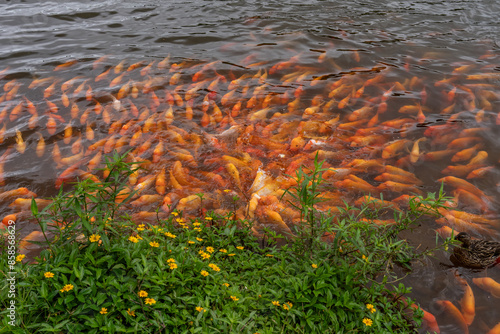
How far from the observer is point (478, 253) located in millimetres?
3775

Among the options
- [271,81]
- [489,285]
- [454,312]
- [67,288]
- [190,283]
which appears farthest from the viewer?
[271,81]

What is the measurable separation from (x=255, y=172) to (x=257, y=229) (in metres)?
1.03

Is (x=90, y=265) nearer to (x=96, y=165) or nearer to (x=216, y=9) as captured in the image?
(x=96, y=165)

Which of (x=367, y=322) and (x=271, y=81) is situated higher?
(x=271, y=81)

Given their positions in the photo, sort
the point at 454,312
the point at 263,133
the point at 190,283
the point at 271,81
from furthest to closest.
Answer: the point at 271,81
the point at 263,133
the point at 454,312
the point at 190,283

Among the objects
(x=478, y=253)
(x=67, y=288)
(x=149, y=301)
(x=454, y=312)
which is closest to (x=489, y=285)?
(x=478, y=253)

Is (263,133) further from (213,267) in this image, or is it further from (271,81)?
(213,267)

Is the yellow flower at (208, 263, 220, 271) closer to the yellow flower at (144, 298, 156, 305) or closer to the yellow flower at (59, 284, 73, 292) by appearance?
the yellow flower at (144, 298, 156, 305)

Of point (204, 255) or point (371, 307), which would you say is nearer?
point (371, 307)

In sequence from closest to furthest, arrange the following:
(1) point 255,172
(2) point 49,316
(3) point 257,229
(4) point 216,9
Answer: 1. (2) point 49,316
2. (3) point 257,229
3. (1) point 255,172
4. (4) point 216,9

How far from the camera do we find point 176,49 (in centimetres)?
796

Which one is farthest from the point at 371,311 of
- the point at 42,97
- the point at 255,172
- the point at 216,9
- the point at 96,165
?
the point at 216,9

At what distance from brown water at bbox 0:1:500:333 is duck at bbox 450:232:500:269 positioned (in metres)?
0.11

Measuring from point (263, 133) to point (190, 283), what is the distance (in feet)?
10.3
